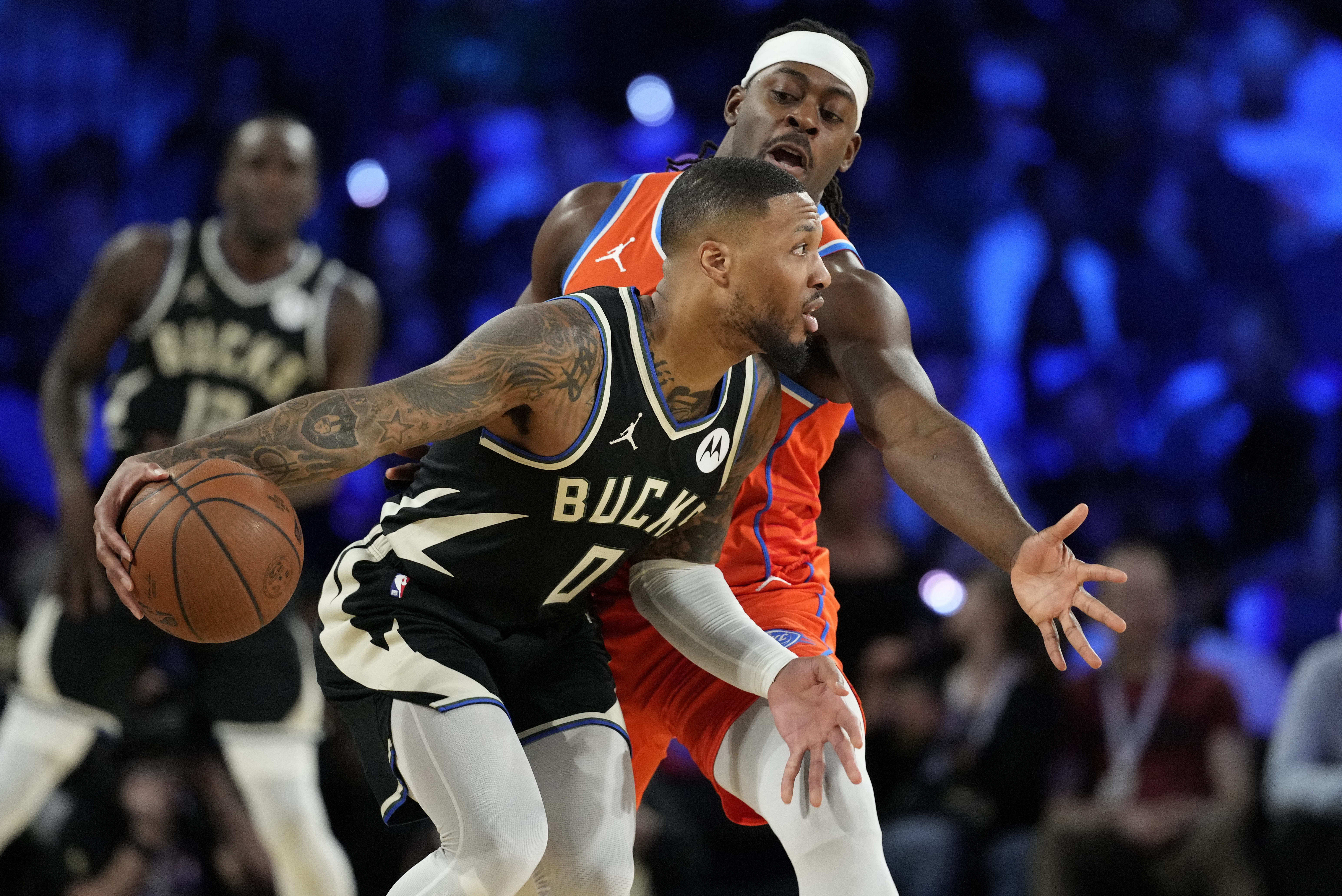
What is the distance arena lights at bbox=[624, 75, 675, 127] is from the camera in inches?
372

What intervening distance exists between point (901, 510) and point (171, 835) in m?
3.97

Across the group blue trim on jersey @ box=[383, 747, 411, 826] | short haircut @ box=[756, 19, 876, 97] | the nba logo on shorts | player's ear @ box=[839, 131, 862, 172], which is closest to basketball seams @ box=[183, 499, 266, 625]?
blue trim on jersey @ box=[383, 747, 411, 826]

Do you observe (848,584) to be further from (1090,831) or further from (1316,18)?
(1316,18)

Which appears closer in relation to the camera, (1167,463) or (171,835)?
(171,835)

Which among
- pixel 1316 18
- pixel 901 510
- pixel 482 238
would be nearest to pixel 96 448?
pixel 482 238

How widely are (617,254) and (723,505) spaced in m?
0.66

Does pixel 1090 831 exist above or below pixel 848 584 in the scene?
below

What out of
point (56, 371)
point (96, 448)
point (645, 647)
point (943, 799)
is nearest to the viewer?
point (645, 647)

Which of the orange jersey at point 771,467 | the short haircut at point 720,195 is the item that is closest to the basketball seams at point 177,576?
the short haircut at point 720,195

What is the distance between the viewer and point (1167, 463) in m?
7.82

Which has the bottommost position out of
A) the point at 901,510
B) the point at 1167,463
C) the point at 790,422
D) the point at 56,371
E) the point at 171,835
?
the point at 171,835

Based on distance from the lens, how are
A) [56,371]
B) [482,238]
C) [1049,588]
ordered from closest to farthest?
[1049,588], [56,371], [482,238]

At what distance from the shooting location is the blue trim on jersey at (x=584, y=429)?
2795 mm

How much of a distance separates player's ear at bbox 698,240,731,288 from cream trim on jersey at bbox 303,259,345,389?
7.66 feet
